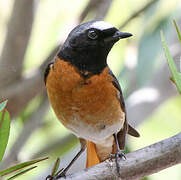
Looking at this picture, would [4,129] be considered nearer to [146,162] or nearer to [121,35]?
[146,162]

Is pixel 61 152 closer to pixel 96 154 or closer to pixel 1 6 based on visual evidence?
pixel 96 154

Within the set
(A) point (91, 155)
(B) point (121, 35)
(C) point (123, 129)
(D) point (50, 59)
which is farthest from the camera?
(D) point (50, 59)

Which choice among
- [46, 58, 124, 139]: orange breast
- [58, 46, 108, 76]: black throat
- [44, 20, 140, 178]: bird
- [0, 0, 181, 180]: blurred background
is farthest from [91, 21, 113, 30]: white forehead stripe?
[0, 0, 181, 180]: blurred background

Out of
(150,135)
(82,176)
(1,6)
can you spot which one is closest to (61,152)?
(150,135)

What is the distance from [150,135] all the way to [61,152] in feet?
3.00

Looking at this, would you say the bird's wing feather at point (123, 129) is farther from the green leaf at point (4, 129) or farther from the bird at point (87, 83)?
the green leaf at point (4, 129)

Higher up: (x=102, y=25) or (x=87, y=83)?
(x=102, y=25)

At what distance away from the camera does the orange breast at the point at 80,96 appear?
95.6 inches

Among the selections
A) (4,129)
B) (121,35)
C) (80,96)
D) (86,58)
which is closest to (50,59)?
(86,58)

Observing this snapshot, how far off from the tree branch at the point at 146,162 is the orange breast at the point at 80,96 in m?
0.82

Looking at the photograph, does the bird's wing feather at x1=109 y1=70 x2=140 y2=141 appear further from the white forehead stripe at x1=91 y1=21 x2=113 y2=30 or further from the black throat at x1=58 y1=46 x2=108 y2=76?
the white forehead stripe at x1=91 y1=21 x2=113 y2=30

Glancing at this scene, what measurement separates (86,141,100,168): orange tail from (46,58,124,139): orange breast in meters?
0.37

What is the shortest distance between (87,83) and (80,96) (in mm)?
91

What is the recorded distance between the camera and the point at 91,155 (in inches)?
113
